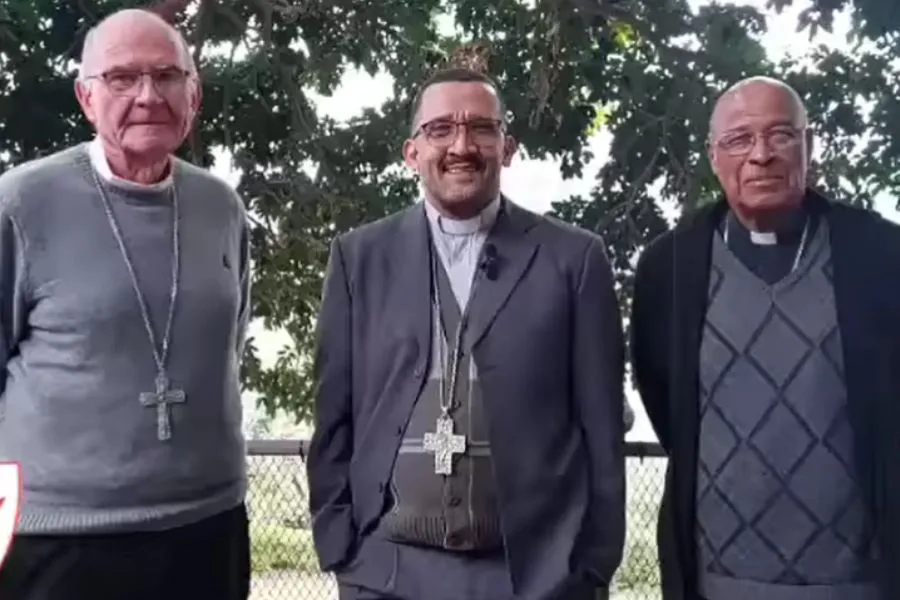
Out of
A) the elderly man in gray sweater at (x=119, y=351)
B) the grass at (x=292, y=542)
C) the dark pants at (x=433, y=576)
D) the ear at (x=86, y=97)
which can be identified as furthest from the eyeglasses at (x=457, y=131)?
the grass at (x=292, y=542)

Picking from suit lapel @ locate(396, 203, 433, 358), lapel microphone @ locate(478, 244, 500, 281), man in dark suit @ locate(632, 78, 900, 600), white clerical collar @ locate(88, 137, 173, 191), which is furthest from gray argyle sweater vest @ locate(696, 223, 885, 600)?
white clerical collar @ locate(88, 137, 173, 191)

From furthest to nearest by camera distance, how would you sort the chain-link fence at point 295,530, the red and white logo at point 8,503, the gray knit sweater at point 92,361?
the chain-link fence at point 295,530 → the gray knit sweater at point 92,361 → the red and white logo at point 8,503

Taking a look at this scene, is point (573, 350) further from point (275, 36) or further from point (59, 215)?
point (275, 36)

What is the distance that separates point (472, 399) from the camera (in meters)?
1.93

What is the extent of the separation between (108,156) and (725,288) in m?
1.08

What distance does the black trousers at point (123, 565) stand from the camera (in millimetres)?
1856

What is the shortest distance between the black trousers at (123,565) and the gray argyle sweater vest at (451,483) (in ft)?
1.06

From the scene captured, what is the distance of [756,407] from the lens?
1977 millimetres

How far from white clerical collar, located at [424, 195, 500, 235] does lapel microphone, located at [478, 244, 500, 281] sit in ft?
0.19

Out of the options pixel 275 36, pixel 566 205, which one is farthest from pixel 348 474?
pixel 275 36

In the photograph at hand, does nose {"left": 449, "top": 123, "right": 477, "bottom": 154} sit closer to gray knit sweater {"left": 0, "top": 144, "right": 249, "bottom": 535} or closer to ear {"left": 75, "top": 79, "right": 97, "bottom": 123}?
gray knit sweater {"left": 0, "top": 144, "right": 249, "bottom": 535}

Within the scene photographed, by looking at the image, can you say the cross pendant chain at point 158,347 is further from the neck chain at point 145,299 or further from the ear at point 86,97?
the ear at point 86,97

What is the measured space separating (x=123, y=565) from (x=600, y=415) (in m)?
0.81

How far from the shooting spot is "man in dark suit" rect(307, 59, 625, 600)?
1912mm
